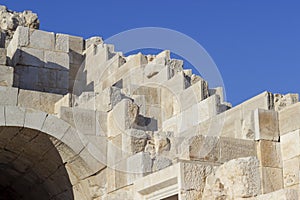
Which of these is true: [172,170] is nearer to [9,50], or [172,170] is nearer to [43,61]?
[43,61]

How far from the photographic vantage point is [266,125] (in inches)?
376

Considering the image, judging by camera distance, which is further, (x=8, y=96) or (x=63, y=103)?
(x=63, y=103)

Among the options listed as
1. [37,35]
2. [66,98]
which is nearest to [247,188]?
[66,98]

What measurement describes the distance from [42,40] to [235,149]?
16.0 feet

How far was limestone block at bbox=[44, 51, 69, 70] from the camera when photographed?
12367 mm

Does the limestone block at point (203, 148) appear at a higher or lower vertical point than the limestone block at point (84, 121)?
lower

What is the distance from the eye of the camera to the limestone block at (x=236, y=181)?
7.63m

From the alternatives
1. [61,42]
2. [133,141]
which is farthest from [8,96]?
[61,42]

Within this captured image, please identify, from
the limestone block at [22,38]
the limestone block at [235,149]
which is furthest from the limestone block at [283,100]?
the limestone block at [22,38]

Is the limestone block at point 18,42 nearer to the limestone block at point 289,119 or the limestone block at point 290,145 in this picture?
the limestone block at point 289,119

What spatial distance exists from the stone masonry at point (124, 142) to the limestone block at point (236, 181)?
0.01 m

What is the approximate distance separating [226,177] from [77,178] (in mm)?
3210

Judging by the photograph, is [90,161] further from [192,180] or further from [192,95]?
[192,95]

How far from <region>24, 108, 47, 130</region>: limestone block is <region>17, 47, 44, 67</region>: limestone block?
8.01 feet
